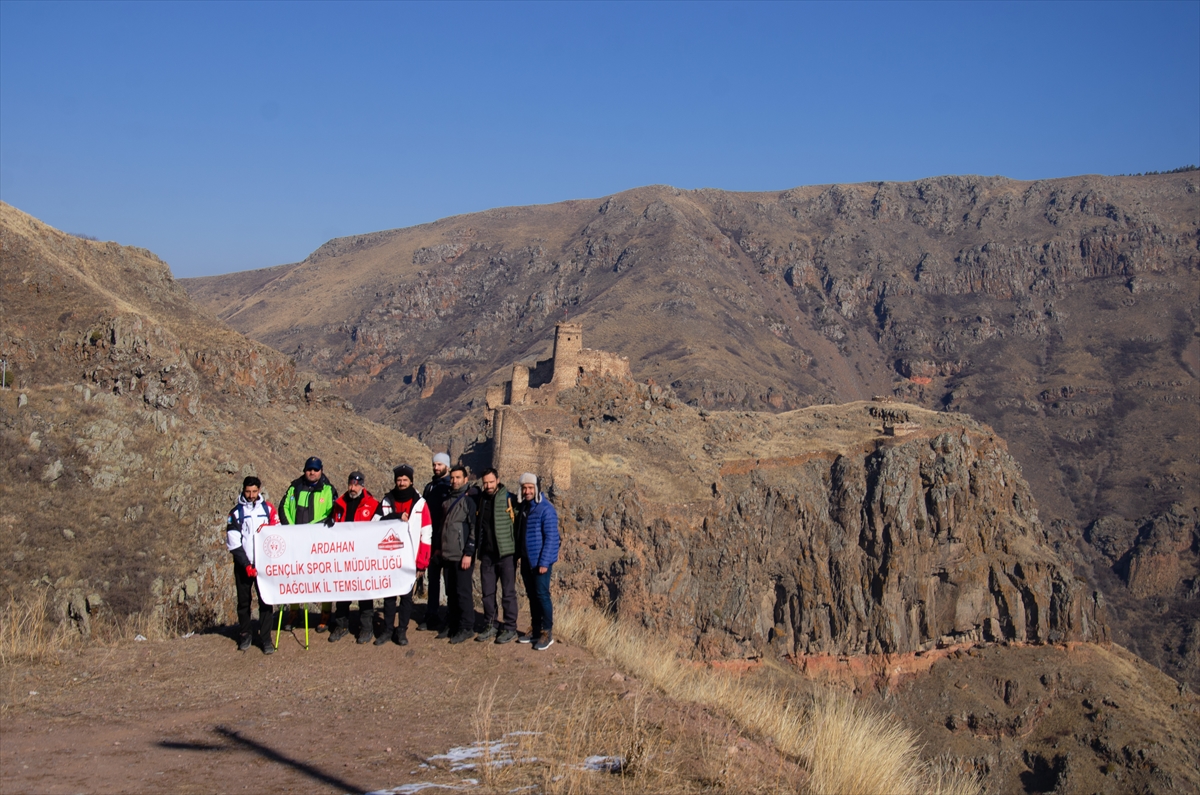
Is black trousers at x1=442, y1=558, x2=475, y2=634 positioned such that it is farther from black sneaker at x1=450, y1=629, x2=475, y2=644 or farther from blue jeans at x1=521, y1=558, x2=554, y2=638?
blue jeans at x1=521, y1=558, x2=554, y2=638

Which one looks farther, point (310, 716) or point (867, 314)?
point (867, 314)

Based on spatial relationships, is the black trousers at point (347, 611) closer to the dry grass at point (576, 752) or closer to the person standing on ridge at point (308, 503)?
the person standing on ridge at point (308, 503)

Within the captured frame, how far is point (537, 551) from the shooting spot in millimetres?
11484

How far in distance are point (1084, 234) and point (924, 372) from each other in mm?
42198

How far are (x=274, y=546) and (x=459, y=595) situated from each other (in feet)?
7.29

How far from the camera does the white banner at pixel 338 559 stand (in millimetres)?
11406

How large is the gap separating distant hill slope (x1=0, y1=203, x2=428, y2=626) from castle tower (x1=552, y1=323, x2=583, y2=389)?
8653 millimetres

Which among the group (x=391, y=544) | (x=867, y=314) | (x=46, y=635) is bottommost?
(x=46, y=635)

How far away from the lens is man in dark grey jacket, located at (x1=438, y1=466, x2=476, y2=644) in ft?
37.3

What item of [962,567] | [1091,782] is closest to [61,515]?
[1091,782]

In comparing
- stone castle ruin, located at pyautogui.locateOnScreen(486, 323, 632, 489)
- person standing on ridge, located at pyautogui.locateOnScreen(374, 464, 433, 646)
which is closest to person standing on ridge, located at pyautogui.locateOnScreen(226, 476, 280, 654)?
person standing on ridge, located at pyautogui.locateOnScreen(374, 464, 433, 646)

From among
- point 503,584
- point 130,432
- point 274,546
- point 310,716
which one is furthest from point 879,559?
point 310,716

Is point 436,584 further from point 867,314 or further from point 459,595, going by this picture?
point 867,314

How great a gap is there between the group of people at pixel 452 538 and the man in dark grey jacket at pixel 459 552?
12mm
